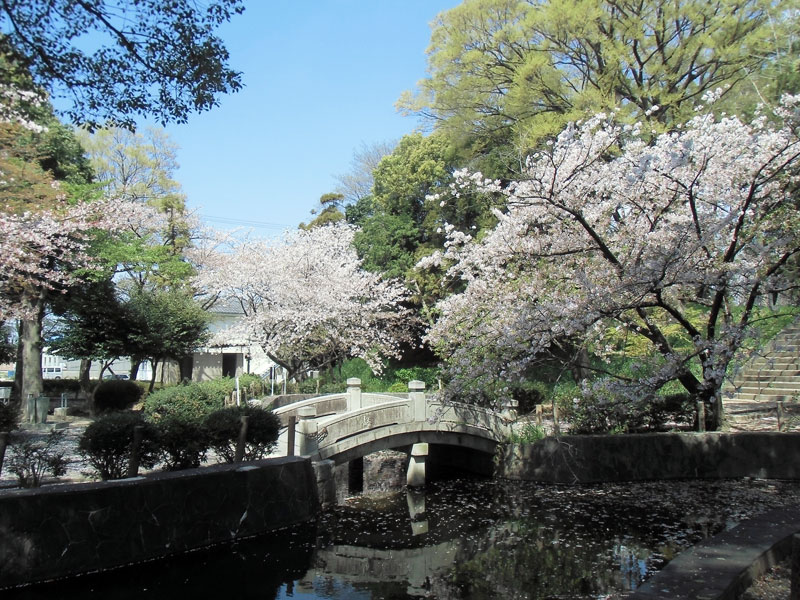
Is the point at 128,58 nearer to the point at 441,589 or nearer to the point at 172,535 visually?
the point at 172,535

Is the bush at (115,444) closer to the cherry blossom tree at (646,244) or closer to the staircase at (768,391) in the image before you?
the cherry blossom tree at (646,244)

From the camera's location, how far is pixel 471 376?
465 inches

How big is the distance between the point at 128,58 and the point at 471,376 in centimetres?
757

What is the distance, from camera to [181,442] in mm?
10508

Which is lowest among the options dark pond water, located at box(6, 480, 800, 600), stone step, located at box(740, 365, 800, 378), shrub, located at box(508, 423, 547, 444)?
dark pond water, located at box(6, 480, 800, 600)

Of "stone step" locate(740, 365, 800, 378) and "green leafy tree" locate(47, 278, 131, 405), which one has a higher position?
"green leafy tree" locate(47, 278, 131, 405)

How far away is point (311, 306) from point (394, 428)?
44.8 ft

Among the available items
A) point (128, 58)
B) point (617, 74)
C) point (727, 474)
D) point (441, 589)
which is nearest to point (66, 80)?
point (128, 58)

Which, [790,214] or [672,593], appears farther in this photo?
[790,214]

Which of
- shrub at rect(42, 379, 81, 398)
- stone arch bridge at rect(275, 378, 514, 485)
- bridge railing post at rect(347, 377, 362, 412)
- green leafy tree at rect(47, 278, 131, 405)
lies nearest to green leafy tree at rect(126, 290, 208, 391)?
green leafy tree at rect(47, 278, 131, 405)

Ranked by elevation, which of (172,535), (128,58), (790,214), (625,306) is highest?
(128,58)

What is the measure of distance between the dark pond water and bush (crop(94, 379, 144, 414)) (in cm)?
1573

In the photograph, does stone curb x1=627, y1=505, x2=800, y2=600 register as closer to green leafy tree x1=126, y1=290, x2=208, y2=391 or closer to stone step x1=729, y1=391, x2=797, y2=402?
stone step x1=729, y1=391, x2=797, y2=402

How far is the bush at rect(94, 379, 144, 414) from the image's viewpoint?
82.8ft
